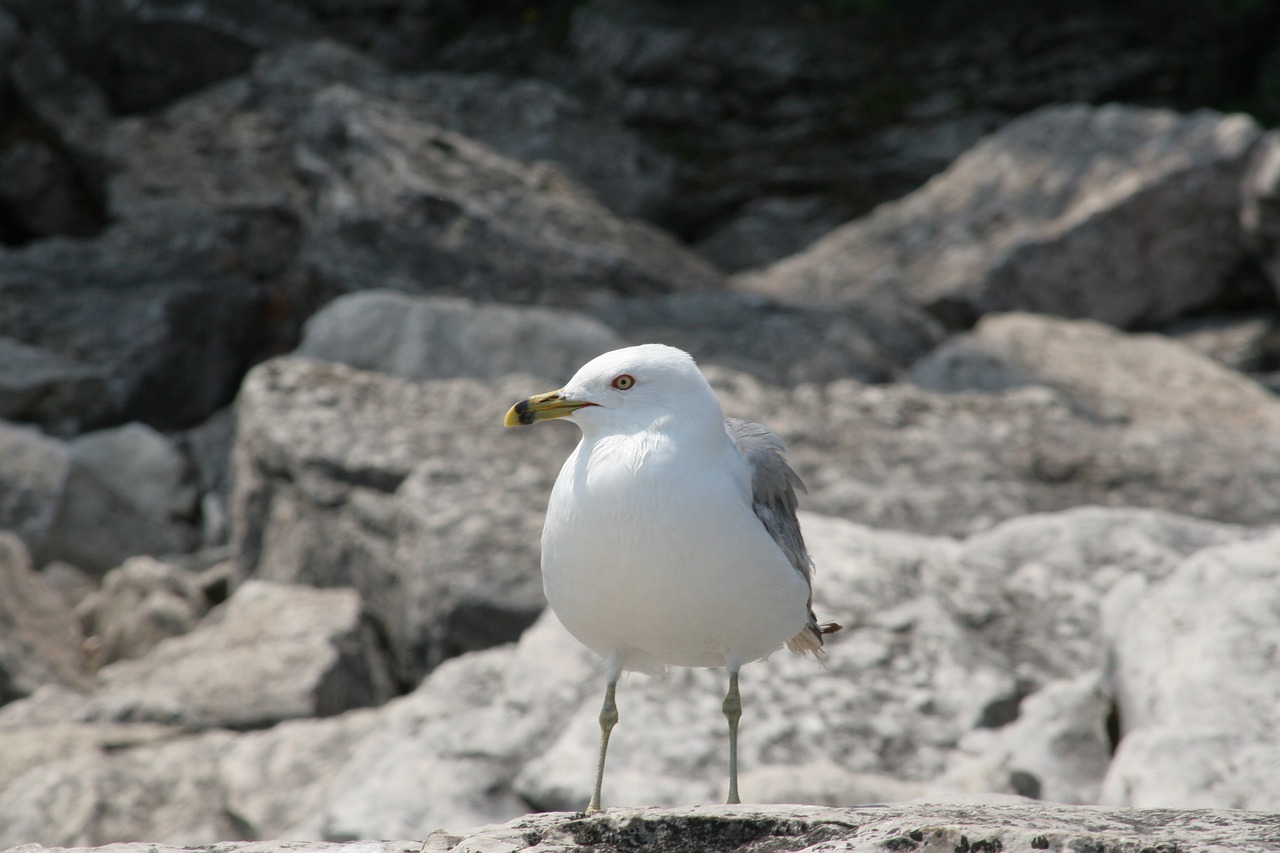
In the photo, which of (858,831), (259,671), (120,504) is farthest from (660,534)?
(120,504)

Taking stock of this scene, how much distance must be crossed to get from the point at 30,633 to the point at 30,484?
2376mm

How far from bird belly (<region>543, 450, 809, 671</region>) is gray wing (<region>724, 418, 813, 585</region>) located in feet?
0.40

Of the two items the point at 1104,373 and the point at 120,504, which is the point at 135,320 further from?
the point at 1104,373

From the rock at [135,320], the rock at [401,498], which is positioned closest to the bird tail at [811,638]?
the rock at [401,498]

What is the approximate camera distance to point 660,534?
3.68 metres

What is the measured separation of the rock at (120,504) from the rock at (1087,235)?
5.42 metres

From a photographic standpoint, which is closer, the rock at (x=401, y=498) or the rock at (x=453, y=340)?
the rock at (x=401, y=498)

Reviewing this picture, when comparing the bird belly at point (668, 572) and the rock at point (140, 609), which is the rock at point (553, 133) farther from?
the bird belly at point (668, 572)

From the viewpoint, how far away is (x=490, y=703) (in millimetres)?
6008

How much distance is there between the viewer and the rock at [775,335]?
34.3 feet

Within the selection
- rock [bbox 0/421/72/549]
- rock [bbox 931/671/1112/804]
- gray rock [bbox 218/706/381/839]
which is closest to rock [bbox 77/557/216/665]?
rock [bbox 0/421/72/549]

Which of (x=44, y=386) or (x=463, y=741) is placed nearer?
(x=463, y=741)

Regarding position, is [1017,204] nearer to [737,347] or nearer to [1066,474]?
[737,347]

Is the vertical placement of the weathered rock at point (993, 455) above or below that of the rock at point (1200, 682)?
below
